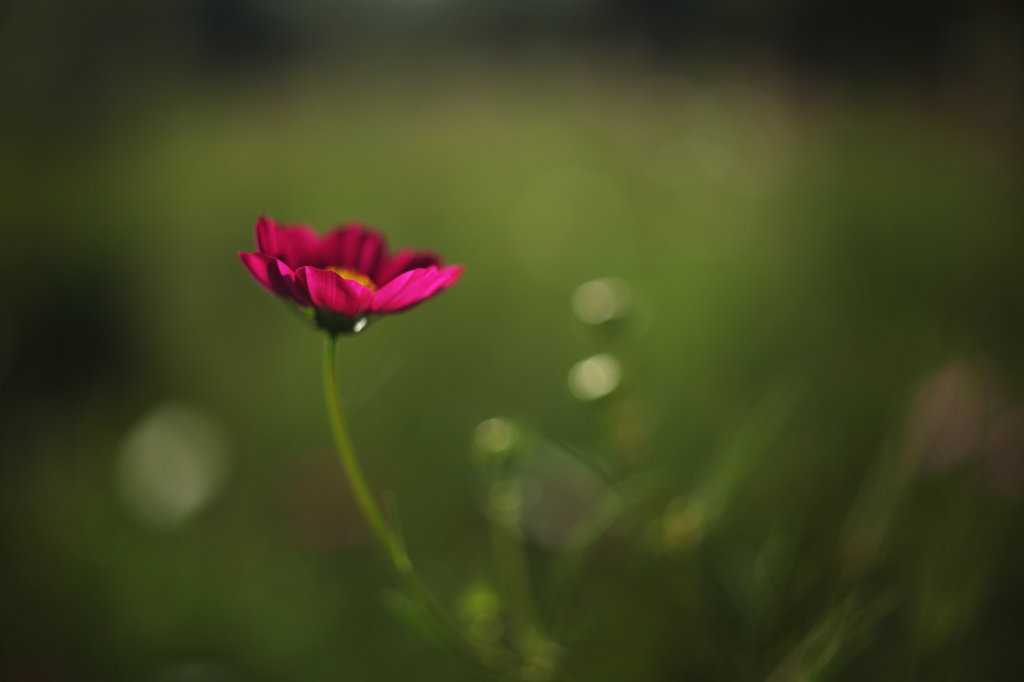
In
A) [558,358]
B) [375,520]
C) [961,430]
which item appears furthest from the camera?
[558,358]

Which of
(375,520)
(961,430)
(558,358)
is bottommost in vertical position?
(558,358)

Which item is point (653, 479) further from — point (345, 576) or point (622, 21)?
point (622, 21)

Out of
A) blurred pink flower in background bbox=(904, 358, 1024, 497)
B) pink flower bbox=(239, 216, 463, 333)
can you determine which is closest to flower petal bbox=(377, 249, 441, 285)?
pink flower bbox=(239, 216, 463, 333)

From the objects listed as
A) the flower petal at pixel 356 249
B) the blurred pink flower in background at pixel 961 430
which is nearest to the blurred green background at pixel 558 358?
the blurred pink flower in background at pixel 961 430

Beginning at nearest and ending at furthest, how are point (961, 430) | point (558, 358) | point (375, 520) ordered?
point (375, 520) → point (961, 430) → point (558, 358)

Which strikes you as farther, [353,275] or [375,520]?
[353,275]

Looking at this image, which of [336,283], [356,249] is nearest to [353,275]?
[356,249]

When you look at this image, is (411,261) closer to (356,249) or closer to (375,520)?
(356,249)
